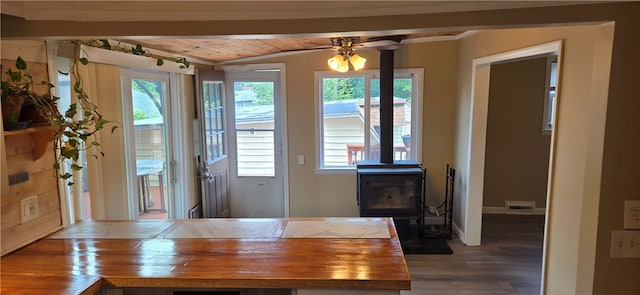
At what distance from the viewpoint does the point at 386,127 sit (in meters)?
4.28

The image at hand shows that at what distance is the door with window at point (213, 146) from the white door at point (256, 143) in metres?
0.13

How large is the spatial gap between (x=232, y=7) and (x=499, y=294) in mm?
2947

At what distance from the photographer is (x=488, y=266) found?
3705mm

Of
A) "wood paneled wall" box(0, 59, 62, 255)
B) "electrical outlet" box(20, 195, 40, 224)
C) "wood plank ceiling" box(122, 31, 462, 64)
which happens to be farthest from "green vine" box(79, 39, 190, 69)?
"electrical outlet" box(20, 195, 40, 224)

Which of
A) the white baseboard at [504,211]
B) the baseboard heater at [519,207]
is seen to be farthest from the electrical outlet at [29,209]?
the baseboard heater at [519,207]

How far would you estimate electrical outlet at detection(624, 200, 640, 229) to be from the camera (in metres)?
1.67

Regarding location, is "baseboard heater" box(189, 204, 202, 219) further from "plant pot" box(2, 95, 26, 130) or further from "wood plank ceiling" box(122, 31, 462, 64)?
"plant pot" box(2, 95, 26, 130)

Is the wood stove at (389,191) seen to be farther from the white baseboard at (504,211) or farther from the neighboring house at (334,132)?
the white baseboard at (504,211)

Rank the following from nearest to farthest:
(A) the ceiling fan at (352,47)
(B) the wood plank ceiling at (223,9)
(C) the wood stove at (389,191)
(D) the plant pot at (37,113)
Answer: (B) the wood plank ceiling at (223,9) → (D) the plant pot at (37,113) → (A) the ceiling fan at (352,47) → (C) the wood stove at (389,191)

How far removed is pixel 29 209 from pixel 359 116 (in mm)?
3457

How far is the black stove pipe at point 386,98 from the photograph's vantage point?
13.9ft

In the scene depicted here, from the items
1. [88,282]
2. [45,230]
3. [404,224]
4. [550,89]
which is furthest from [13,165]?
[550,89]

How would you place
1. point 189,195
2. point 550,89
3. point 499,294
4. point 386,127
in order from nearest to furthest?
point 499,294 → point 189,195 → point 386,127 → point 550,89

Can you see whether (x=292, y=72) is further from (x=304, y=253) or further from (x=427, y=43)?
(x=304, y=253)
